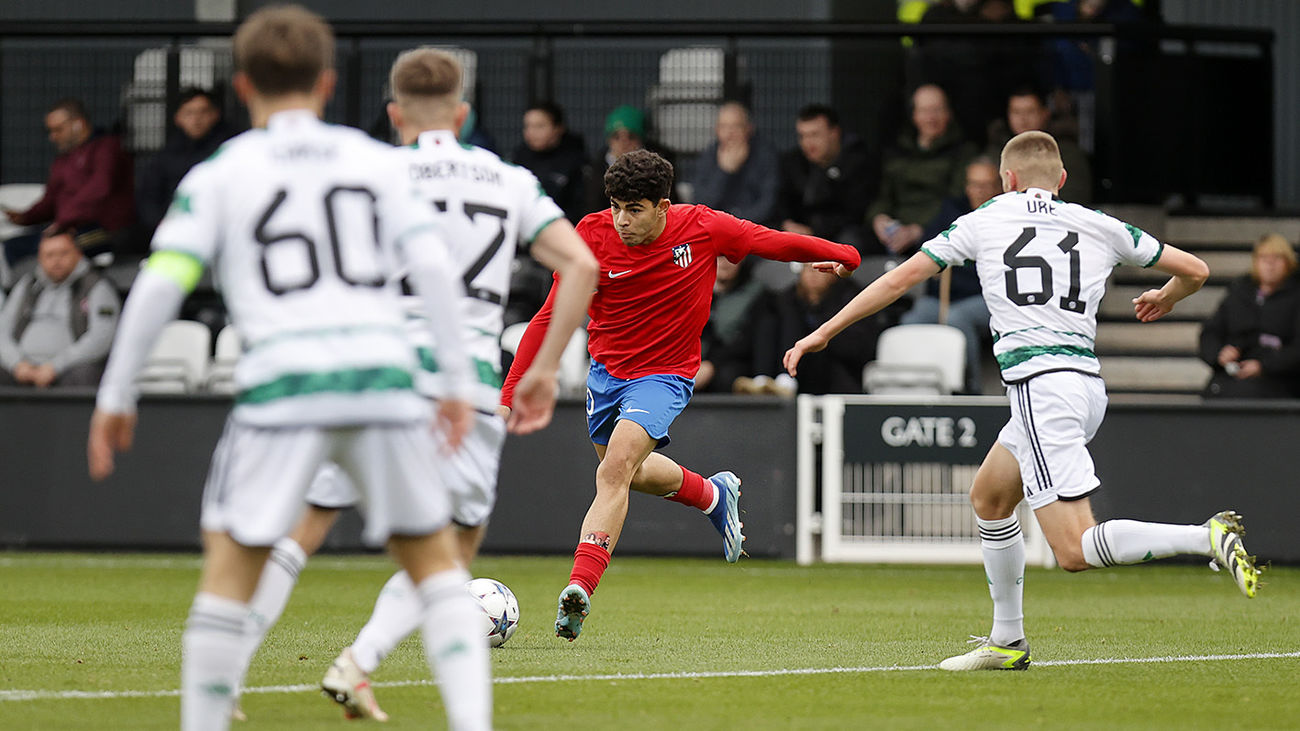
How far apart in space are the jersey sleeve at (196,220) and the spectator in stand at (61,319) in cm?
1091

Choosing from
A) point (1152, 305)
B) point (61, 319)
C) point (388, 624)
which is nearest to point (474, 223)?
point (388, 624)

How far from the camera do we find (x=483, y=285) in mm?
5383

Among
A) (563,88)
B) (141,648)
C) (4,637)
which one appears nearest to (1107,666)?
(141,648)

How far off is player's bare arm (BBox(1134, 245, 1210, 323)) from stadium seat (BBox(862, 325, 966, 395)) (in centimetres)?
Answer: 662

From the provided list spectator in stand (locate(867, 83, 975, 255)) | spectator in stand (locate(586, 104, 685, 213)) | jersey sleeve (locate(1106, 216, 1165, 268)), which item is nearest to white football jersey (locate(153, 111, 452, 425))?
jersey sleeve (locate(1106, 216, 1165, 268))

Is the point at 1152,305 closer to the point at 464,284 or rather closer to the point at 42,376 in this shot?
the point at 464,284

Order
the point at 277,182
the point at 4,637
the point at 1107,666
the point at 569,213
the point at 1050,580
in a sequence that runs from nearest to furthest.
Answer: the point at 277,182 → the point at 1107,666 → the point at 4,637 → the point at 1050,580 → the point at 569,213

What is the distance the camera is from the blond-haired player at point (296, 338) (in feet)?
13.3

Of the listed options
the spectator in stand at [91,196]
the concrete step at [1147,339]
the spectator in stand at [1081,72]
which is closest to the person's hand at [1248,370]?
the concrete step at [1147,339]

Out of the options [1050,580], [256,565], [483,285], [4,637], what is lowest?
[1050,580]

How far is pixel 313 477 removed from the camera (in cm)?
416

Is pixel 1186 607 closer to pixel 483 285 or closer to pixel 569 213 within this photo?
pixel 483 285

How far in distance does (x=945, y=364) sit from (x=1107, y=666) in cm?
728

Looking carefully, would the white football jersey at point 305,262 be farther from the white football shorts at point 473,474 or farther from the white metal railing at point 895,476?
the white metal railing at point 895,476
